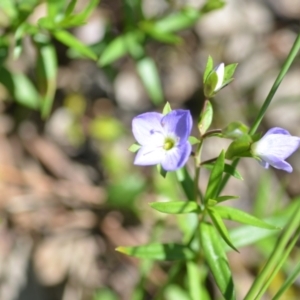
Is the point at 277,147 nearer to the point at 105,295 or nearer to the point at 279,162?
the point at 279,162

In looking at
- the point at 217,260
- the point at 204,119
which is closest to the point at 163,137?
the point at 204,119

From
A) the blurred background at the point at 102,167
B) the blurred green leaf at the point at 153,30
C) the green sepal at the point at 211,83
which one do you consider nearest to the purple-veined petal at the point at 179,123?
the green sepal at the point at 211,83

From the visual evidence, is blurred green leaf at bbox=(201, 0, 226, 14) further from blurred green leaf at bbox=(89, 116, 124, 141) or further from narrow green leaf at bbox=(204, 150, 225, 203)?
blurred green leaf at bbox=(89, 116, 124, 141)

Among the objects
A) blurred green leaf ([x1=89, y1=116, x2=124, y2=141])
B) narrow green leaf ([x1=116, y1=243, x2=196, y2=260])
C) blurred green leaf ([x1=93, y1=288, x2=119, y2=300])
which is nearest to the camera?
narrow green leaf ([x1=116, y1=243, x2=196, y2=260])

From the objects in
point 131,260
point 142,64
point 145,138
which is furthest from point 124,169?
point 145,138

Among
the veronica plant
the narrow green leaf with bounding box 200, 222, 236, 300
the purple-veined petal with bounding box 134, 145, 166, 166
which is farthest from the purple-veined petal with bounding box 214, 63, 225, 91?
the narrow green leaf with bounding box 200, 222, 236, 300

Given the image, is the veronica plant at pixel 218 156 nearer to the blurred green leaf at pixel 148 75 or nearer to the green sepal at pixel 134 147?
the green sepal at pixel 134 147
